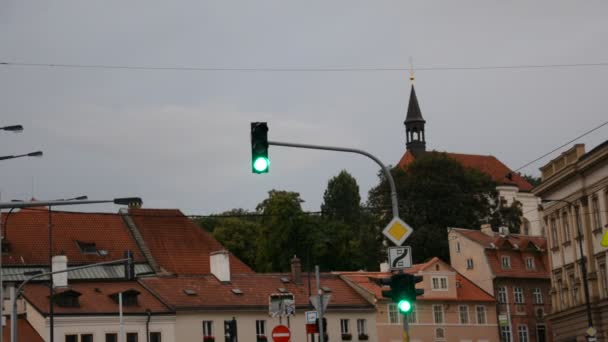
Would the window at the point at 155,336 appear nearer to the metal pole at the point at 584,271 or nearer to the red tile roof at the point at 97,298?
the red tile roof at the point at 97,298

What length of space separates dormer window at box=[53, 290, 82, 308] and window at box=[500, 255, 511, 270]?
134ft

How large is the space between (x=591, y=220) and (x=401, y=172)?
4963 centimetres

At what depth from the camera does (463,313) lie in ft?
305

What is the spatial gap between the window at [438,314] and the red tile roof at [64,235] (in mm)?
22422

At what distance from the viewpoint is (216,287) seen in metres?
81.1

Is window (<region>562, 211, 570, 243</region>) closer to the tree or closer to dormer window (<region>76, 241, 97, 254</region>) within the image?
the tree

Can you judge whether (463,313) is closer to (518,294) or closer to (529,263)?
(518,294)

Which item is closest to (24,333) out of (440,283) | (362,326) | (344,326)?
(344,326)

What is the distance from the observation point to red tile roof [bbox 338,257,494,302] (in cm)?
8787

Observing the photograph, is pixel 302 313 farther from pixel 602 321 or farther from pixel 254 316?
pixel 602 321

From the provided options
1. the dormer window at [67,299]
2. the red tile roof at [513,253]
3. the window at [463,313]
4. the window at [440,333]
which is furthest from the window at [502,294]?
the dormer window at [67,299]

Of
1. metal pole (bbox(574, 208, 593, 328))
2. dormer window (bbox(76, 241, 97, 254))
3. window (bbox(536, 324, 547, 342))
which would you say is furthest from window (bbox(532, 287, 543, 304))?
dormer window (bbox(76, 241, 97, 254))

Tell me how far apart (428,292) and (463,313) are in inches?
129

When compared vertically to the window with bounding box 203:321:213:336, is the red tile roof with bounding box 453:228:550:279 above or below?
above
